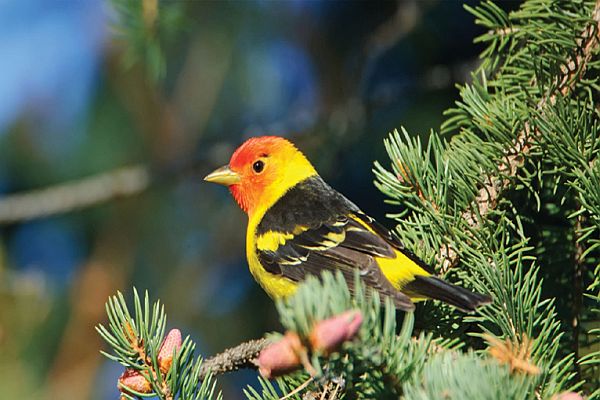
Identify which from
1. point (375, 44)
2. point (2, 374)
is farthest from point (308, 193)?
point (2, 374)

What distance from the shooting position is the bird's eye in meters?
3.52

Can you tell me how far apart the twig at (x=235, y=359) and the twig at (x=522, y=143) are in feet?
2.29

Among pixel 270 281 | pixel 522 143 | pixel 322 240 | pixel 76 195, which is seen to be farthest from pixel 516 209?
pixel 76 195

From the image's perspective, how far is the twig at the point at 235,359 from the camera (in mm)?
2031

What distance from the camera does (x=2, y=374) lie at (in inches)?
115

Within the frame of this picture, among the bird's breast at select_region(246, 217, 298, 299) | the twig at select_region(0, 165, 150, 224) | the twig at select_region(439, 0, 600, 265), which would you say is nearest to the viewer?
the twig at select_region(439, 0, 600, 265)

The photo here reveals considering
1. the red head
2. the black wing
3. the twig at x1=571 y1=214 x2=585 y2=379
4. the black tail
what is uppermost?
the red head

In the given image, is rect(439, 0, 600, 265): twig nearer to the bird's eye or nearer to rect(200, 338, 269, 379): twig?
rect(200, 338, 269, 379): twig

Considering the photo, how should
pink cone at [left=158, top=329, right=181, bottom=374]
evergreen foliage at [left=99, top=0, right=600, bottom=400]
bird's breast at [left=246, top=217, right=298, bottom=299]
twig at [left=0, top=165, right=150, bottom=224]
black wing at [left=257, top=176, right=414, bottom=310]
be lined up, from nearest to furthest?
1. pink cone at [left=158, top=329, right=181, bottom=374]
2. evergreen foliage at [left=99, top=0, right=600, bottom=400]
3. black wing at [left=257, top=176, right=414, bottom=310]
4. bird's breast at [left=246, top=217, right=298, bottom=299]
5. twig at [left=0, top=165, right=150, bottom=224]

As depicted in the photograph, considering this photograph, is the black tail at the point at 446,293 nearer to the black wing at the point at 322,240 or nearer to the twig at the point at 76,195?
the black wing at the point at 322,240

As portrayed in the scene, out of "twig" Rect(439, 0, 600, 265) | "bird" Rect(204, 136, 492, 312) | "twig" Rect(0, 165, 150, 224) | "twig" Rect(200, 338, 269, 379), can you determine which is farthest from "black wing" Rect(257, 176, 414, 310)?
"twig" Rect(0, 165, 150, 224)

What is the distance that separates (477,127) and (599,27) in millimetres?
453

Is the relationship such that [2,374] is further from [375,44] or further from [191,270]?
[375,44]

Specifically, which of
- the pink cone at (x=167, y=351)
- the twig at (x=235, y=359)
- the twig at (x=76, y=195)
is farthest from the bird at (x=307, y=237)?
the twig at (x=76, y=195)
